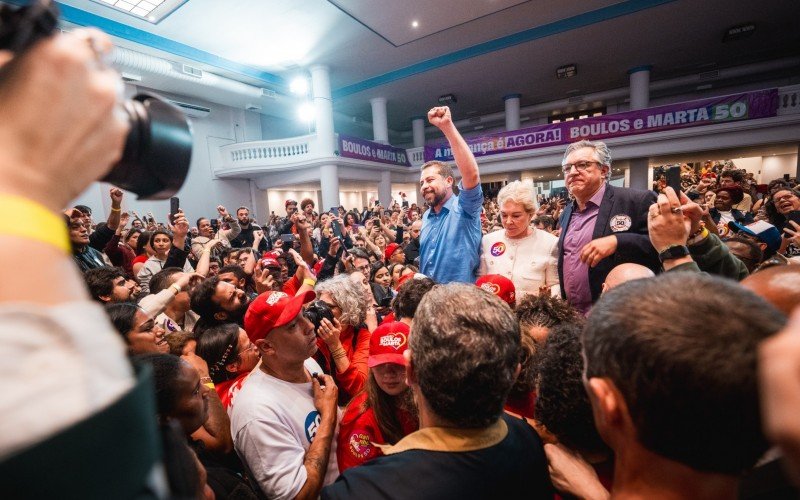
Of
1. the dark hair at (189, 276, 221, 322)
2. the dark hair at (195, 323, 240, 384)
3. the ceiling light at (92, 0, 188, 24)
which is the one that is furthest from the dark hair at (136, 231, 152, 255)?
the ceiling light at (92, 0, 188, 24)

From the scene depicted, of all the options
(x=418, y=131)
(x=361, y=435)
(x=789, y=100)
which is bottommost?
(x=361, y=435)

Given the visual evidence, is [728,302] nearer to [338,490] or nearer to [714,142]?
[338,490]

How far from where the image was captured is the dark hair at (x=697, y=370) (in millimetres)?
498

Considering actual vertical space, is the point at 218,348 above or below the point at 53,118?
below

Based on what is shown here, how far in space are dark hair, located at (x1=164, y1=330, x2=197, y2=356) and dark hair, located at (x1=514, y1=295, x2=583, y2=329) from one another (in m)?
1.72

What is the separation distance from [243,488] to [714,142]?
1183 cm

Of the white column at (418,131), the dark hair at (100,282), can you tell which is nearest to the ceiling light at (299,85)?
the white column at (418,131)

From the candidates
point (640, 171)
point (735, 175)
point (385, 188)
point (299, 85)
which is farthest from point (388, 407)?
point (385, 188)

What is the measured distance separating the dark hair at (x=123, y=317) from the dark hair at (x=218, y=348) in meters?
0.31

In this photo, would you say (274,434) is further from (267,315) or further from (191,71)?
(191,71)

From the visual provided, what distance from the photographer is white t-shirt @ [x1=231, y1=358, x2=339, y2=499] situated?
119 centimetres

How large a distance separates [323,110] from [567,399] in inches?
422

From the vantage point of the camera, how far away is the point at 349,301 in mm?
2150

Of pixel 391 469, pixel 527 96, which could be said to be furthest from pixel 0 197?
pixel 527 96
